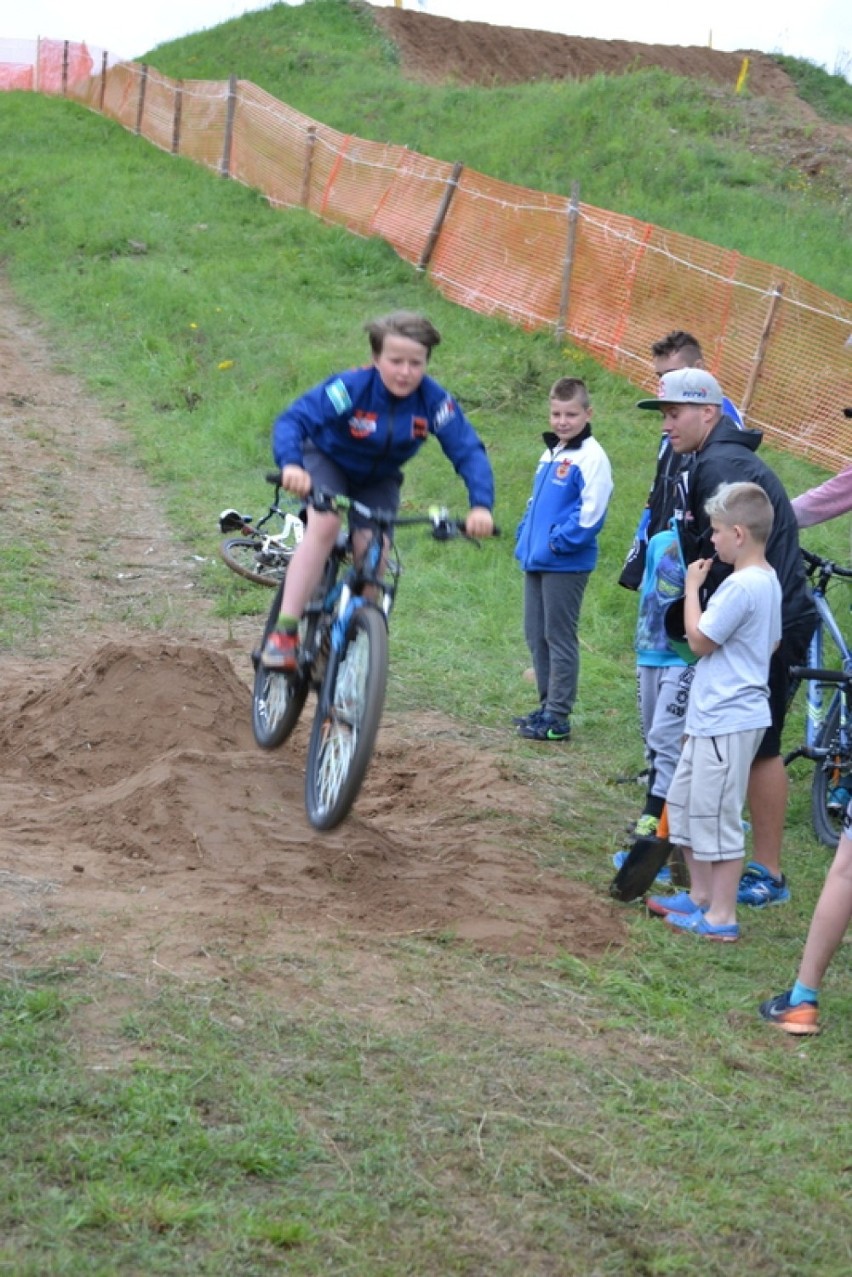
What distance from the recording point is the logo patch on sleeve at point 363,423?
5945 millimetres

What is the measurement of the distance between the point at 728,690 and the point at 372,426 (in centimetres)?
175

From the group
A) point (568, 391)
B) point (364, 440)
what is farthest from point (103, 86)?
point (364, 440)

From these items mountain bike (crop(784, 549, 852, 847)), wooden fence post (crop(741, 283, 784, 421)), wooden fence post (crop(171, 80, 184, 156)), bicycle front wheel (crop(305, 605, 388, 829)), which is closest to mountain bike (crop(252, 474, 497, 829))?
bicycle front wheel (crop(305, 605, 388, 829))

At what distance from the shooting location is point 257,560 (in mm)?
11492

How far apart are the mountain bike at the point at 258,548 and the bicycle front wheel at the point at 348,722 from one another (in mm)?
5166

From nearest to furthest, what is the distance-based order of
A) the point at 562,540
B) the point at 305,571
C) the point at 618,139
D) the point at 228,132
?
the point at 305,571, the point at 562,540, the point at 618,139, the point at 228,132

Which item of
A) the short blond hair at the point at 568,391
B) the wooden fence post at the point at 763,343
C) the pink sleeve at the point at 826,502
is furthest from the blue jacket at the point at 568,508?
the wooden fence post at the point at 763,343

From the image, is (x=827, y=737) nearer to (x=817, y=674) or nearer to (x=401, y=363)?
(x=817, y=674)

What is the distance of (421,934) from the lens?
548 centimetres

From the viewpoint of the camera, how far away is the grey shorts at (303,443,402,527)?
607cm

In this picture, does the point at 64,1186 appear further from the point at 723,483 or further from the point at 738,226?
the point at 738,226

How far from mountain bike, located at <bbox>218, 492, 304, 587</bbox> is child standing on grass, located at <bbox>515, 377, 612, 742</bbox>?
9.36 feet

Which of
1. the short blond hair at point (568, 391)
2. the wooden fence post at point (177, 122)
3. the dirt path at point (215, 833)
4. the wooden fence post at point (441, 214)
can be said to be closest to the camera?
the dirt path at point (215, 833)

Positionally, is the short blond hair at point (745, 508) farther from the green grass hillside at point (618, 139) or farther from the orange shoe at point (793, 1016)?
the green grass hillside at point (618, 139)
